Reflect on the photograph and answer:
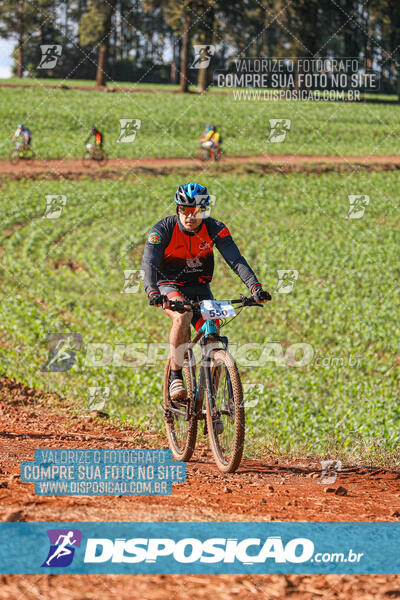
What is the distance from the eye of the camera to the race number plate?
21.0 ft

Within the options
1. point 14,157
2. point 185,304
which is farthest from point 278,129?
point 185,304

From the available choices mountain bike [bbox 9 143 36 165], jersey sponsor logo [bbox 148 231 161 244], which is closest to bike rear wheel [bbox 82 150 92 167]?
mountain bike [bbox 9 143 36 165]

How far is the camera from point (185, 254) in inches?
280

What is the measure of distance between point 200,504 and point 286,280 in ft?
58.8

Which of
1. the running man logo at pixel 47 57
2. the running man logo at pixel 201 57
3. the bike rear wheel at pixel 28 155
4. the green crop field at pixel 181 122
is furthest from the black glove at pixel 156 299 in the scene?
the green crop field at pixel 181 122

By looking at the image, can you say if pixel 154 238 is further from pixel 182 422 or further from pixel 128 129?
pixel 128 129

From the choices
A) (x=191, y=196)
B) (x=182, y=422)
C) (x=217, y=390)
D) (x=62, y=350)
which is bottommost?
(x=182, y=422)

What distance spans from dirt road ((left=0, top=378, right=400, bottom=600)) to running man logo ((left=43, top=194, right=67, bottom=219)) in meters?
22.1

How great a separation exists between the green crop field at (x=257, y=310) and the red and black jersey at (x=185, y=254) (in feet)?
7.92

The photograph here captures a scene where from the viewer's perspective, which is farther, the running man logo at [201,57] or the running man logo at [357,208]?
the running man logo at [357,208]

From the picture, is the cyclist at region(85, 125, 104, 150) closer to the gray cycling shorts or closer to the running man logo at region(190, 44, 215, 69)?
the running man logo at region(190, 44, 215, 69)

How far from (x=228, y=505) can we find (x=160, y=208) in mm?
27529

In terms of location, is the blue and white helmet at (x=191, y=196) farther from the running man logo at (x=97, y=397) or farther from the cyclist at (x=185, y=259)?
the running man logo at (x=97, y=397)

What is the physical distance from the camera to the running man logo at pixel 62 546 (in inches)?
166
